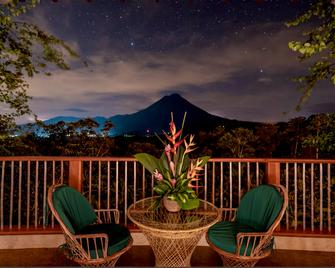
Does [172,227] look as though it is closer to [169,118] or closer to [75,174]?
[75,174]

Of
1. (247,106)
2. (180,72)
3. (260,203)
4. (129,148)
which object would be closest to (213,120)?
(247,106)

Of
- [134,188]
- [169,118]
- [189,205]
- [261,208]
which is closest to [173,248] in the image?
[189,205]

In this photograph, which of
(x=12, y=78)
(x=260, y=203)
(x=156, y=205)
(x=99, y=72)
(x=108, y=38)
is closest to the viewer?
(x=156, y=205)

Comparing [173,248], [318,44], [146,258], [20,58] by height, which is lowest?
[146,258]

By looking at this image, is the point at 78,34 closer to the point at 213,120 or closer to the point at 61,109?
the point at 61,109

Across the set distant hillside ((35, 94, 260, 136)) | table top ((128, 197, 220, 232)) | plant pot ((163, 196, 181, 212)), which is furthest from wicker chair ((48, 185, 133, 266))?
distant hillside ((35, 94, 260, 136))

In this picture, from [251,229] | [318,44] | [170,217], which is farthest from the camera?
[318,44]

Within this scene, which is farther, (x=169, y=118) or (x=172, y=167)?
(x=169, y=118)

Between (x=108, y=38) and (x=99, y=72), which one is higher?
(x=108, y=38)
